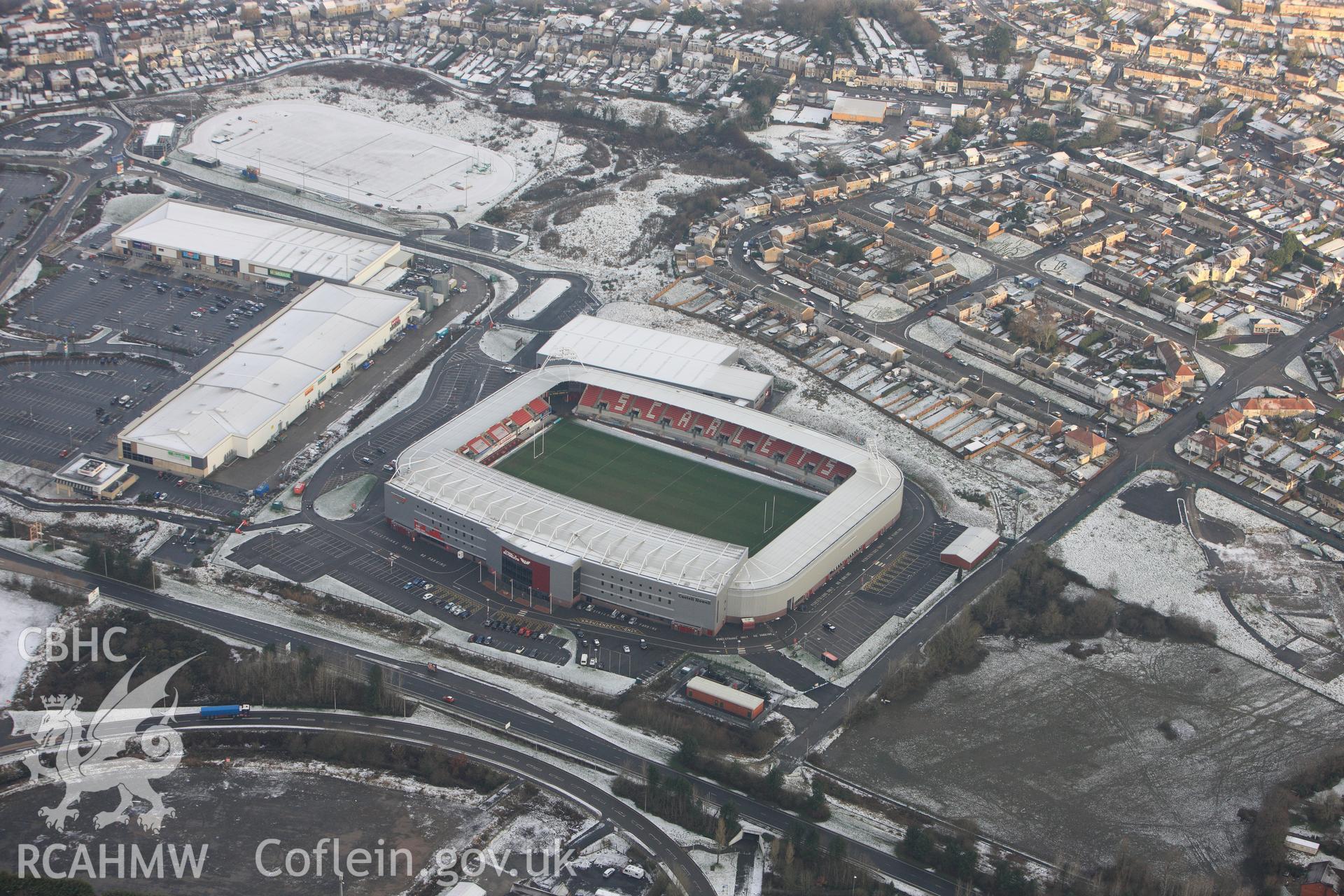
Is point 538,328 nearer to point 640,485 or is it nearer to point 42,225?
point 640,485

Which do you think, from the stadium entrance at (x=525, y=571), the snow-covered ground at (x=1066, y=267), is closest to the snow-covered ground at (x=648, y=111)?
the snow-covered ground at (x=1066, y=267)

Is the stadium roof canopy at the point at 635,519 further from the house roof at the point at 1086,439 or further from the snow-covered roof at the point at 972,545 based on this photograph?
the house roof at the point at 1086,439

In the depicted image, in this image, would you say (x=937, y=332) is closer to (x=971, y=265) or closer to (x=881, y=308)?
(x=881, y=308)

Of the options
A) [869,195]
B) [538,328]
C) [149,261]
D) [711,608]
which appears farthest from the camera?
[869,195]

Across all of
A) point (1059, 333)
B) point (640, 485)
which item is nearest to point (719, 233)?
point (1059, 333)

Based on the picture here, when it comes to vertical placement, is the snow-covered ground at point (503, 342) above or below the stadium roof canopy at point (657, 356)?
below

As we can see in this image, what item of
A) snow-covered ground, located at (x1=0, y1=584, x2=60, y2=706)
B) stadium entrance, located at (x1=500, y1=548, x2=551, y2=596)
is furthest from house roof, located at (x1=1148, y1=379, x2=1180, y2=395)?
snow-covered ground, located at (x1=0, y1=584, x2=60, y2=706)

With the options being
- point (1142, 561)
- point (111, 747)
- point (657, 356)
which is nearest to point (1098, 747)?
point (1142, 561)
